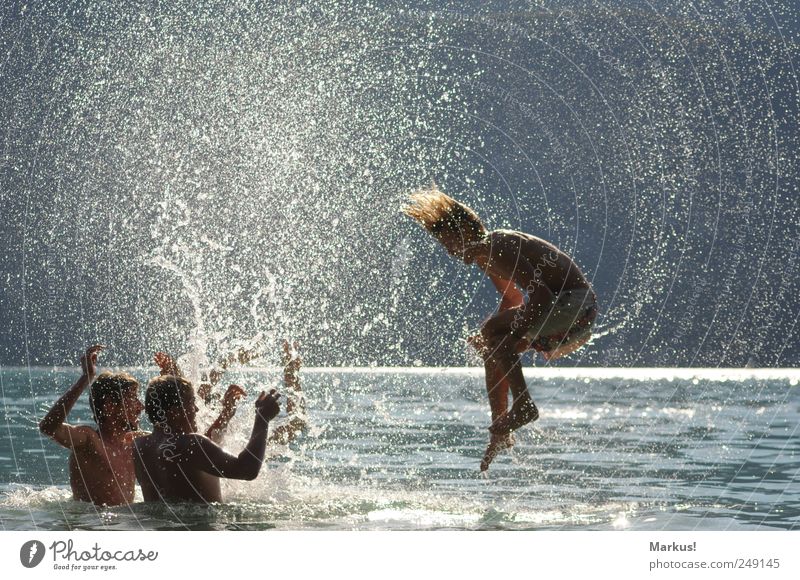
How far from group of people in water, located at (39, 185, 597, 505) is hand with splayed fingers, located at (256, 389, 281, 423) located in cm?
106

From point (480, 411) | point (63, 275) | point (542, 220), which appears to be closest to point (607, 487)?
point (480, 411)

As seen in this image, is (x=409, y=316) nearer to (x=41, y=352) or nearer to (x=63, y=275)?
A: (x=63, y=275)

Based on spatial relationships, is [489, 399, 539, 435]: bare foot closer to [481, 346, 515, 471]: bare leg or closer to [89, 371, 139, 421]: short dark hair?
[481, 346, 515, 471]: bare leg

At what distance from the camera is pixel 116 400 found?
11602 mm

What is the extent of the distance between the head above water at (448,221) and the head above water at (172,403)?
2684 mm

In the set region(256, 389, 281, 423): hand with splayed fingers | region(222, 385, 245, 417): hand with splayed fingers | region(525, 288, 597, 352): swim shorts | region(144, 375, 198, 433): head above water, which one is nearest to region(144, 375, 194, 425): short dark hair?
region(144, 375, 198, 433): head above water

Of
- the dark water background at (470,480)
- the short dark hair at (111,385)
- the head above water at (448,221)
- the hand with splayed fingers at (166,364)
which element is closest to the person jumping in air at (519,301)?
the head above water at (448,221)

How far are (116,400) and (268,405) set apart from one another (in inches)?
122

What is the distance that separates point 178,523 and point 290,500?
8.04 feet

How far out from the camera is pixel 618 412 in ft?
156

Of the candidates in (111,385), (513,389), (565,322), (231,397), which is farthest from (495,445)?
(111,385)
